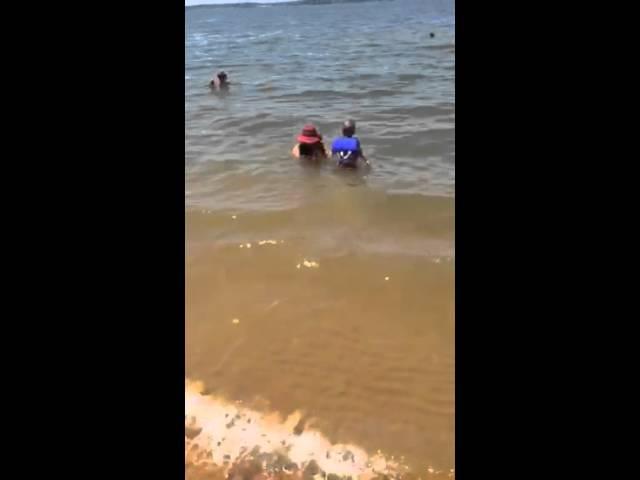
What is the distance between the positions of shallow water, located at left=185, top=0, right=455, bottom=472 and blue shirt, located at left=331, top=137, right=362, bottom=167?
183 mm

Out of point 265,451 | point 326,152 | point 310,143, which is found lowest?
point 265,451

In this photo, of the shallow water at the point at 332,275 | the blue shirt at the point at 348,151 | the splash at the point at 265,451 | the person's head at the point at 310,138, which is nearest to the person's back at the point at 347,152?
the blue shirt at the point at 348,151

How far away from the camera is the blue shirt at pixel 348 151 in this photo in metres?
7.71

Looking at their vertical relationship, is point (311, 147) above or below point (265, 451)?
above

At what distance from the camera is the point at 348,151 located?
25.3ft

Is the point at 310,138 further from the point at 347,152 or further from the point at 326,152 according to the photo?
the point at 347,152

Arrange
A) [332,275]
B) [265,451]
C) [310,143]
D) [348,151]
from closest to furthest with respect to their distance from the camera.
→ [265,451] < [332,275] < [348,151] < [310,143]

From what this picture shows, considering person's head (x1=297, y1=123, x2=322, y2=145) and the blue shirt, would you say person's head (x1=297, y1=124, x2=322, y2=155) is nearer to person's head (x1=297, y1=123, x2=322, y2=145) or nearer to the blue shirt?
person's head (x1=297, y1=123, x2=322, y2=145)

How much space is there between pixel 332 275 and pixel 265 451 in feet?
6.92

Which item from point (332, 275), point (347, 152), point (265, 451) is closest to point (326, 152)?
point (347, 152)

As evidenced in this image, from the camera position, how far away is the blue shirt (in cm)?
771

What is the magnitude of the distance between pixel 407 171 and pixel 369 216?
1.59 metres
